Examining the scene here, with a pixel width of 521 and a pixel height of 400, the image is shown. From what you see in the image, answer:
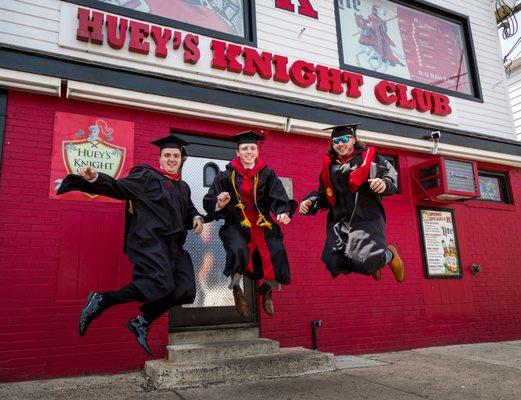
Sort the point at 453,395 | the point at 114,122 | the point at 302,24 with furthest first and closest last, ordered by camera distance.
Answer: the point at 302,24
the point at 114,122
the point at 453,395

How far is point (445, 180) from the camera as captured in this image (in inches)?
289

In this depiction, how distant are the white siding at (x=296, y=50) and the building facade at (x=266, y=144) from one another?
0.02 meters

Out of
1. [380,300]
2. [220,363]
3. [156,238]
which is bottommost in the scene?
[220,363]

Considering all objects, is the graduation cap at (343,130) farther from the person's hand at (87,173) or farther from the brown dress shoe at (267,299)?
the person's hand at (87,173)

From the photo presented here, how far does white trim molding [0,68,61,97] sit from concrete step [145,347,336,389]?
329 cm

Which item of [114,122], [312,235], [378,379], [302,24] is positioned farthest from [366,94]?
[378,379]

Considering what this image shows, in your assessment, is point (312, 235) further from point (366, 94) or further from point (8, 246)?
point (8, 246)

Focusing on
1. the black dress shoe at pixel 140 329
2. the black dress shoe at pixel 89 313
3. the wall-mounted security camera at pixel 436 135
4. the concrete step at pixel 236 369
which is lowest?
the concrete step at pixel 236 369

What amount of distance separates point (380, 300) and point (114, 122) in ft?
15.2

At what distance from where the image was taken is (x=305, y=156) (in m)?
6.80

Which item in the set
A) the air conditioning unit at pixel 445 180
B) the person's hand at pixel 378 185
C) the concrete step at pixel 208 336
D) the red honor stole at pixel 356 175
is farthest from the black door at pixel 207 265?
the air conditioning unit at pixel 445 180

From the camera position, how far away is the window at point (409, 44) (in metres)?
8.09

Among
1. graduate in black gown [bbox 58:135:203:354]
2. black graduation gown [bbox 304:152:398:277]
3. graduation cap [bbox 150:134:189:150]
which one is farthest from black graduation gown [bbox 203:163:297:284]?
graduation cap [bbox 150:134:189:150]

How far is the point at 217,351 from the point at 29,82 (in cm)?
365
